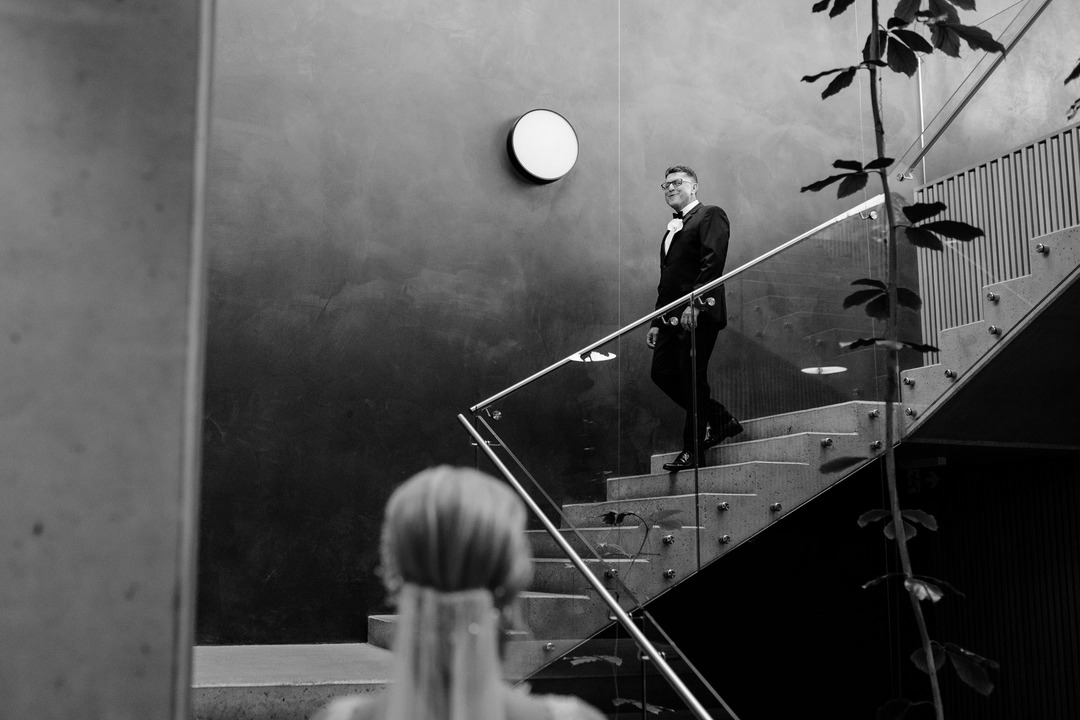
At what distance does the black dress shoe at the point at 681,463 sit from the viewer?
5.13 m

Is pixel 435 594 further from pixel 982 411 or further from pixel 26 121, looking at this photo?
pixel 982 411

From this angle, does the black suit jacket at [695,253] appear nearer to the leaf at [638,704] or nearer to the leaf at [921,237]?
the leaf at [921,237]

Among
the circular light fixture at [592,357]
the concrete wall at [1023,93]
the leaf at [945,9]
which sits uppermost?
the concrete wall at [1023,93]

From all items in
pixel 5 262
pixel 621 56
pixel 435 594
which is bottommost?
pixel 435 594

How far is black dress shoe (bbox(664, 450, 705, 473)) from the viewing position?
513cm

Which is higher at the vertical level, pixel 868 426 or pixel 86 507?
pixel 868 426

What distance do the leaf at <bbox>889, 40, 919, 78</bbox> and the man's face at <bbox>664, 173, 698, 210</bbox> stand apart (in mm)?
2560

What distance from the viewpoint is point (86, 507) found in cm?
145

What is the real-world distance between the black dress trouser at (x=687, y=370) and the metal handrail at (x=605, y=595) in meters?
0.91

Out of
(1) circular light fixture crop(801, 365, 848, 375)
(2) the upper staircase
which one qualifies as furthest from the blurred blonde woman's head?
(1) circular light fixture crop(801, 365, 848, 375)

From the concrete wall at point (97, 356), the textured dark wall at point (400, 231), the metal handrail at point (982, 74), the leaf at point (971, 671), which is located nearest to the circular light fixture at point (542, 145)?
the textured dark wall at point (400, 231)

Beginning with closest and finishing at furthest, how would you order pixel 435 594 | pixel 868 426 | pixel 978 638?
pixel 435 594 → pixel 868 426 → pixel 978 638

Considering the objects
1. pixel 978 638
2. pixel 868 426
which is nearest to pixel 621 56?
pixel 868 426

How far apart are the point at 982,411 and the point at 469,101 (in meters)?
3.71
